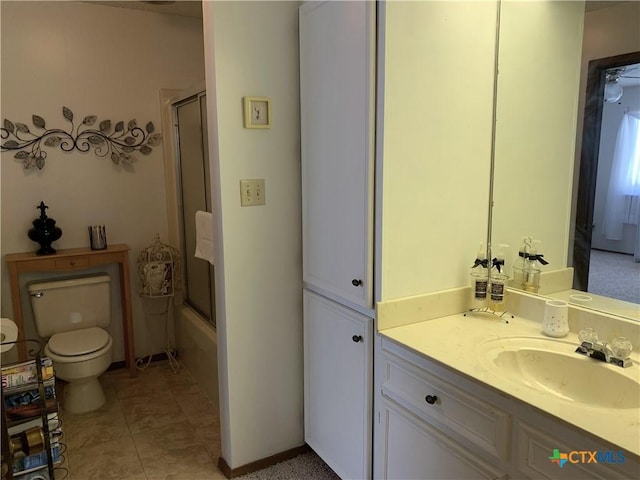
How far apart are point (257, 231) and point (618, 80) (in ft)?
4.52

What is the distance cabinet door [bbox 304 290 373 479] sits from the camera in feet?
5.82

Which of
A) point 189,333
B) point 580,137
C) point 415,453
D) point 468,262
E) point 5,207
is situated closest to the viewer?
point 415,453

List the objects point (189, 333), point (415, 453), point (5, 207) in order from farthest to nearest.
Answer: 1. point (189, 333)
2. point (5, 207)
3. point (415, 453)

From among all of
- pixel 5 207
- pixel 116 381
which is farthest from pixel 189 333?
pixel 5 207

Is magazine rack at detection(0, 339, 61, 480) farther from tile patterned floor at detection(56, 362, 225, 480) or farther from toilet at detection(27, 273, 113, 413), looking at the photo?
toilet at detection(27, 273, 113, 413)

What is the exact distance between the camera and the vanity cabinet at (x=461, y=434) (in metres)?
1.08

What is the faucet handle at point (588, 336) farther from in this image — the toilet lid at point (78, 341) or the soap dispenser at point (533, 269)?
the toilet lid at point (78, 341)

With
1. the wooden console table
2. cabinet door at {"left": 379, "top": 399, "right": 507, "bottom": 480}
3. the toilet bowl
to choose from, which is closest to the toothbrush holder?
cabinet door at {"left": 379, "top": 399, "right": 507, "bottom": 480}

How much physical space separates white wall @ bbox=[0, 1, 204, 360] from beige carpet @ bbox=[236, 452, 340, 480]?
1.61 metres

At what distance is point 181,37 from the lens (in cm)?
323

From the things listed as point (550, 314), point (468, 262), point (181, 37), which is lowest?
point (550, 314)

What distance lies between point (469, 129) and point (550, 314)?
0.71 meters

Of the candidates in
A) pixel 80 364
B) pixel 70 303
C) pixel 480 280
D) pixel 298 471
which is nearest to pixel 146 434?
pixel 80 364

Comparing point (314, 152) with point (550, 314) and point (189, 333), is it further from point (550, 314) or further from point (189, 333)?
point (189, 333)
